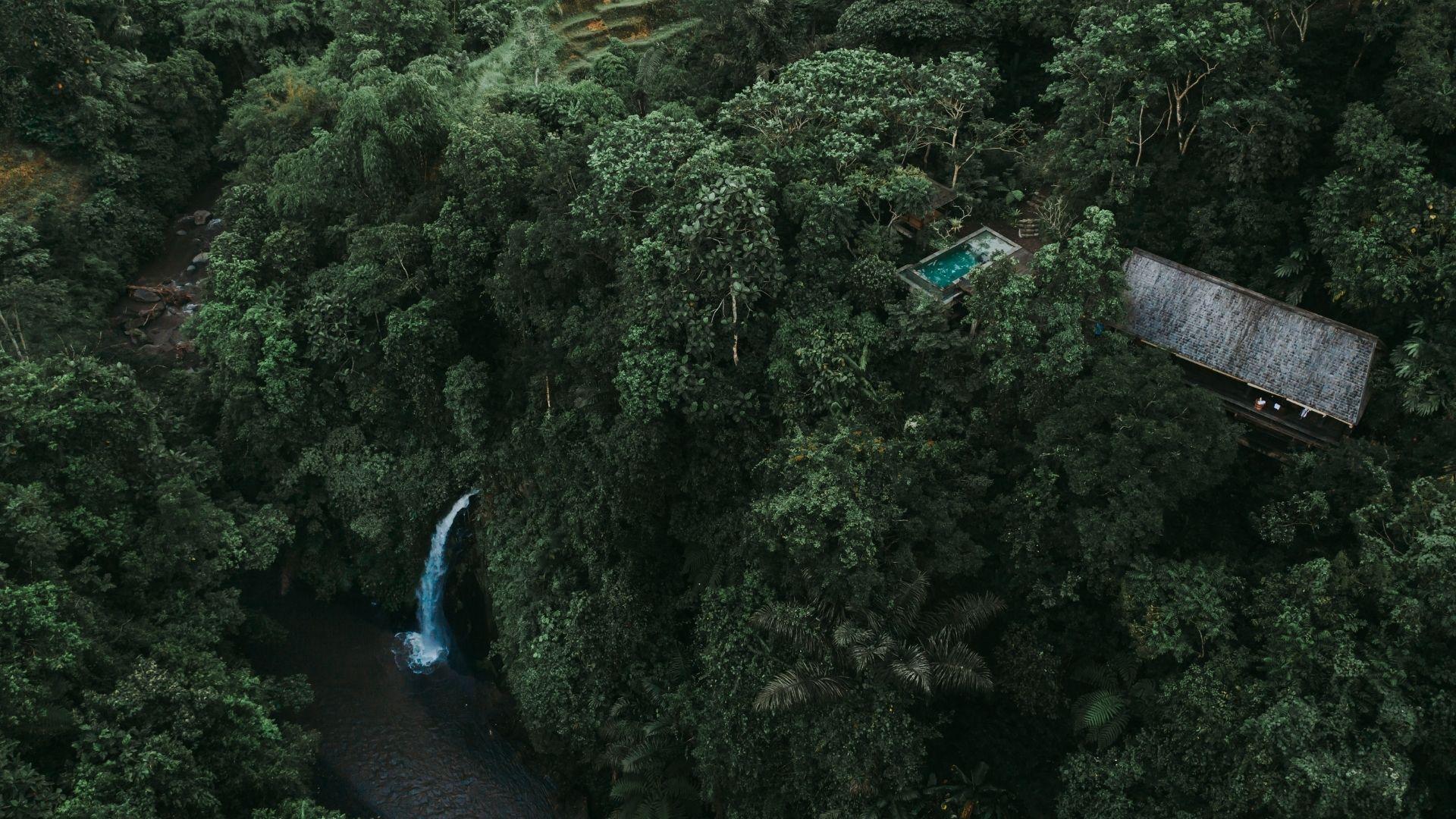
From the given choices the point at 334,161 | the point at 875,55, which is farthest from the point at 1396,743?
the point at 334,161

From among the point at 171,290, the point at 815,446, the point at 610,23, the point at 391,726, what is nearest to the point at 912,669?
the point at 815,446

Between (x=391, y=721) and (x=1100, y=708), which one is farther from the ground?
(x=1100, y=708)

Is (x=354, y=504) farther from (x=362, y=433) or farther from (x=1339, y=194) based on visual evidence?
(x=1339, y=194)

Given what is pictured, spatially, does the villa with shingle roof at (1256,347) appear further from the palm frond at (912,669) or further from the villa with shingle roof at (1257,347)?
the palm frond at (912,669)

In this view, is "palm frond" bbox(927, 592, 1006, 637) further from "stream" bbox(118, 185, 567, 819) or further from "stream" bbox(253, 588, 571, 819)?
"stream" bbox(253, 588, 571, 819)

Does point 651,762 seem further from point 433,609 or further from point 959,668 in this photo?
point 433,609

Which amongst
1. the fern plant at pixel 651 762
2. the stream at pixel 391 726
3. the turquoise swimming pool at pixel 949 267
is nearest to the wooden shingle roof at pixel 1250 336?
the turquoise swimming pool at pixel 949 267

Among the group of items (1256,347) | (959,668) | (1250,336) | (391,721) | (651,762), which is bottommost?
(391,721)
